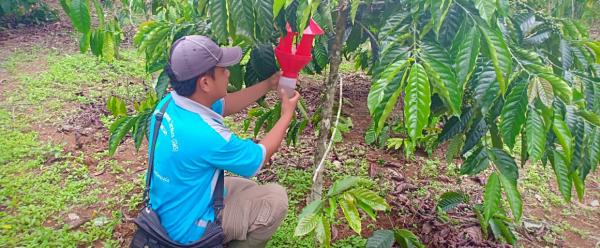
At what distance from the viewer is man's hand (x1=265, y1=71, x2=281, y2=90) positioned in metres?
1.99

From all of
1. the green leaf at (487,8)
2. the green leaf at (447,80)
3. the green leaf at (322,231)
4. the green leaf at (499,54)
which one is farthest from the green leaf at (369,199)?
the green leaf at (487,8)

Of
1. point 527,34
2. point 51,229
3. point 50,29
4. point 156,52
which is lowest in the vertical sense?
point 51,229

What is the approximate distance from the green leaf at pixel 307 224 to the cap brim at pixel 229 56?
0.65m

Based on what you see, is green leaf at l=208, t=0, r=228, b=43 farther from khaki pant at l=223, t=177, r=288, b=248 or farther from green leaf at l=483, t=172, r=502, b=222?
green leaf at l=483, t=172, r=502, b=222

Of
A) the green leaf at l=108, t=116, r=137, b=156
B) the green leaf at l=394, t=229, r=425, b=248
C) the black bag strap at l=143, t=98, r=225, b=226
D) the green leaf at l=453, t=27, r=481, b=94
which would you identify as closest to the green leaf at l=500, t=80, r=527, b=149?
the green leaf at l=453, t=27, r=481, b=94

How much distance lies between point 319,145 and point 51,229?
5.03 ft

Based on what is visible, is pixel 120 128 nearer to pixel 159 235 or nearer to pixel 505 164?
pixel 159 235

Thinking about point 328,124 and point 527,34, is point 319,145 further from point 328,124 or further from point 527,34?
point 527,34

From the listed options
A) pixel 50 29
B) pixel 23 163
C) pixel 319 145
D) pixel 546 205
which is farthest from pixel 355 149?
pixel 50 29

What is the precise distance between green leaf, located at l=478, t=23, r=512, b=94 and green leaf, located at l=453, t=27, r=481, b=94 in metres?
0.02

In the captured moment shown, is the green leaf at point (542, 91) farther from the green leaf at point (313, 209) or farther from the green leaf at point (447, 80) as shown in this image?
the green leaf at point (313, 209)

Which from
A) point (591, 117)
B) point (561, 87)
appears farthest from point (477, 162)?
point (561, 87)

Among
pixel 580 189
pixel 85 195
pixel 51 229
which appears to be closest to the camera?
pixel 580 189

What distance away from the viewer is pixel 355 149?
3.51 m
